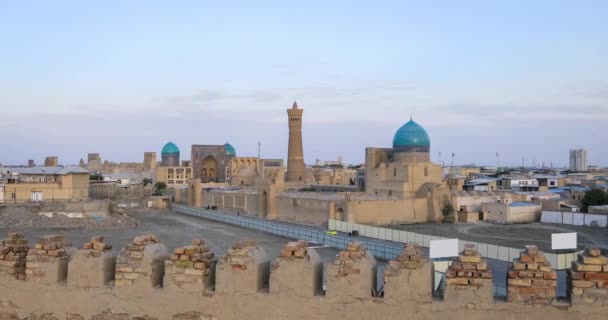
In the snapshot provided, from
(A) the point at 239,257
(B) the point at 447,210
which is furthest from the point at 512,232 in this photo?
(A) the point at 239,257

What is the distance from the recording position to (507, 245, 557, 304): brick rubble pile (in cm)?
415

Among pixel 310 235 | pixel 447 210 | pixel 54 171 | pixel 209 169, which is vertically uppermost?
pixel 209 169

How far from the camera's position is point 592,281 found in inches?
160

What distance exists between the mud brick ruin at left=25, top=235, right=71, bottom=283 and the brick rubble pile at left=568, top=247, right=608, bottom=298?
4192mm

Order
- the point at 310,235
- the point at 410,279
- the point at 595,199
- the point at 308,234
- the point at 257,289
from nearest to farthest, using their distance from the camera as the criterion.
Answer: the point at 410,279 → the point at 257,289 → the point at 310,235 → the point at 308,234 → the point at 595,199

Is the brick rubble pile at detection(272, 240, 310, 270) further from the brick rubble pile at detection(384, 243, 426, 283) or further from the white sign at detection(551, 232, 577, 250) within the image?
the white sign at detection(551, 232, 577, 250)

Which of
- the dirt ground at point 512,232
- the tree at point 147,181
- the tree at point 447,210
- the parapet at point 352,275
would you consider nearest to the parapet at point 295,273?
the parapet at point 352,275

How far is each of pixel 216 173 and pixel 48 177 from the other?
2759 centimetres

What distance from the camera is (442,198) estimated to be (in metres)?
40.4

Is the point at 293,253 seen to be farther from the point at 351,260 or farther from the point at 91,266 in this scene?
the point at 91,266

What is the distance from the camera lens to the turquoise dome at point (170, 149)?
74312 mm

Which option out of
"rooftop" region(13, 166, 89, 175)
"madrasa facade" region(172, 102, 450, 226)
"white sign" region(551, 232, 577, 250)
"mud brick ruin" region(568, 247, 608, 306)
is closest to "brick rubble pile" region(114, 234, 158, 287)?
"mud brick ruin" region(568, 247, 608, 306)

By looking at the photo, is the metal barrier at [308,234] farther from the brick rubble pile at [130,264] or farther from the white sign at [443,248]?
the brick rubble pile at [130,264]

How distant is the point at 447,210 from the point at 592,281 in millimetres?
36934
